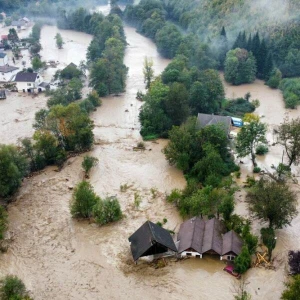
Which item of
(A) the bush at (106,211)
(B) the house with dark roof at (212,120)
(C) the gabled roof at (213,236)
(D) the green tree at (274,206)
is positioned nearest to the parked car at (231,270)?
(C) the gabled roof at (213,236)

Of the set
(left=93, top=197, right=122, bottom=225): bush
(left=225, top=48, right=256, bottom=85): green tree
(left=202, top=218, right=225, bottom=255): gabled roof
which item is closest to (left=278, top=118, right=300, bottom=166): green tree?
(left=202, top=218, right=225, bottom=255): gabled roof

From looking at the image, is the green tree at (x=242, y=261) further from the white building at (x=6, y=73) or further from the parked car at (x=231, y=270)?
the white building at (x=6, y=73)

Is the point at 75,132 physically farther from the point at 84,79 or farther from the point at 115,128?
the point at 84,79

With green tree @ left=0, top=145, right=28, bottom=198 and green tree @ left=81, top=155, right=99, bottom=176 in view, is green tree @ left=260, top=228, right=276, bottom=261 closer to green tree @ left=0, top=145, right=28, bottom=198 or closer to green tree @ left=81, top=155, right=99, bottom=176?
green tree @ left=81, top=155, right=99, bottom=176

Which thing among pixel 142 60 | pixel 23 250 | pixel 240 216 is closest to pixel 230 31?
pixel 142 60

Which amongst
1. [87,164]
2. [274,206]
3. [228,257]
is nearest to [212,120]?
[87,164]

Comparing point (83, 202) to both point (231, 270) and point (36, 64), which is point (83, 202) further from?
point (36, 64)
